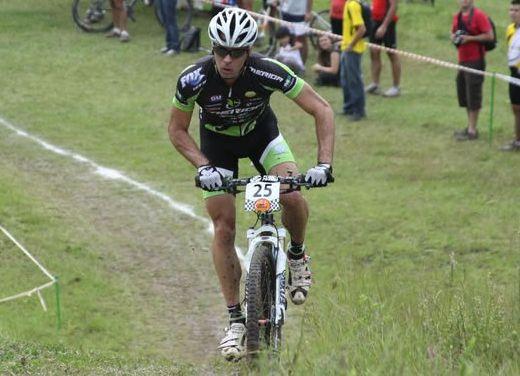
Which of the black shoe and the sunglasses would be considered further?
the black shoe

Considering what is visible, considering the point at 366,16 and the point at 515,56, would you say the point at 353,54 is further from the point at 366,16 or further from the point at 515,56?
the point at 515,56

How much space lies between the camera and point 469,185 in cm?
1334

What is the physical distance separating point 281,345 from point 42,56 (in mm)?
14261

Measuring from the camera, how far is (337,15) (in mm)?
18406

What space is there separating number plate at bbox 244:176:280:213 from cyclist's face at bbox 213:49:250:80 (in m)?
0.75

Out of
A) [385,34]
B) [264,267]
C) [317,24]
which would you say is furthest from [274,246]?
[317,24]

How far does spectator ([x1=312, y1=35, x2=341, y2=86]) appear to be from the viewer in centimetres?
1833

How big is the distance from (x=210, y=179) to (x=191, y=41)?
557 inches

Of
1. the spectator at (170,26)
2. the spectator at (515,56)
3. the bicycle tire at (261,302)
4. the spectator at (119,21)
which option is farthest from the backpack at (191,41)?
the bicycle tire at (261,302)

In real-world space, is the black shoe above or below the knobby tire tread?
below

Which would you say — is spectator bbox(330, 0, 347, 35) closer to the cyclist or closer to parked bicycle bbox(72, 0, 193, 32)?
parked bicycle bbox(72, 0, 193, 32)

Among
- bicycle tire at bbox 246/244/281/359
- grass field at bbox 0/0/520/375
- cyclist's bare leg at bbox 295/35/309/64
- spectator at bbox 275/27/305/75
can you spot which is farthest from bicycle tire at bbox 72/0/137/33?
bicycle tire at bbox 246/244/281/359

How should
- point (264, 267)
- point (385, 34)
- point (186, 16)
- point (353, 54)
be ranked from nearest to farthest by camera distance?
point (264, 267) < point (353, 54) < point (385, 34) < point (186, 16)

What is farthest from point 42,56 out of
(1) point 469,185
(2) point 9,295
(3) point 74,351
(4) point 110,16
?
(3) point 74,351
